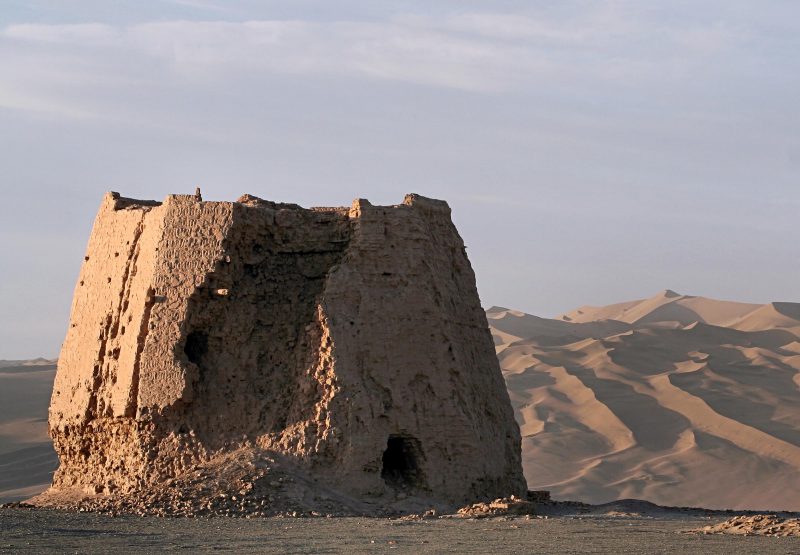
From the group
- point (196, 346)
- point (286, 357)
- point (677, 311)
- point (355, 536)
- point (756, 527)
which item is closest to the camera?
point (355, 536)

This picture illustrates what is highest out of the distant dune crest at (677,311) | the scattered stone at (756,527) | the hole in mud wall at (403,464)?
the distant dune crest at (677,311)

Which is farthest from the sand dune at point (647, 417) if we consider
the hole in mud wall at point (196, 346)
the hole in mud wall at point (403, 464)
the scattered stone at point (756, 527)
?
the scattered stone at point (756, 527)

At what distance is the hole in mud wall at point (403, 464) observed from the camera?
50.4 feet

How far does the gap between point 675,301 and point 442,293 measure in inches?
2399

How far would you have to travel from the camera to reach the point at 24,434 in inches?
1576

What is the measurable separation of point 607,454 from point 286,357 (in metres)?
21.9

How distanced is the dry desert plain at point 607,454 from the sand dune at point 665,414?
0.18ft

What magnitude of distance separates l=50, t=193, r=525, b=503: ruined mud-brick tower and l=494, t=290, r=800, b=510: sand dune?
17.1 metres

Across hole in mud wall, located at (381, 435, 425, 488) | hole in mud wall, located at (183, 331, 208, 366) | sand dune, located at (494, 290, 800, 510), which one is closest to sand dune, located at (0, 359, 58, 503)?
sand dune, located at (494, 290, 800, 510)

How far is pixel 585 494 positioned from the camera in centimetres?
3256

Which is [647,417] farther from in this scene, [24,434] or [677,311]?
[677,311]

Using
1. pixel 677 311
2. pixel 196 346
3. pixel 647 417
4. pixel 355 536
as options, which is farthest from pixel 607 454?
pixel 677 311

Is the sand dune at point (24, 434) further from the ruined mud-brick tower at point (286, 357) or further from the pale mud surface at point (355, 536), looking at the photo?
the pale mud surface at point (355, 536)

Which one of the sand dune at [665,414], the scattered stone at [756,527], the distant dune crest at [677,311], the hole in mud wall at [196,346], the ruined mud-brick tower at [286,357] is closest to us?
the scattered stone at [756,527]
